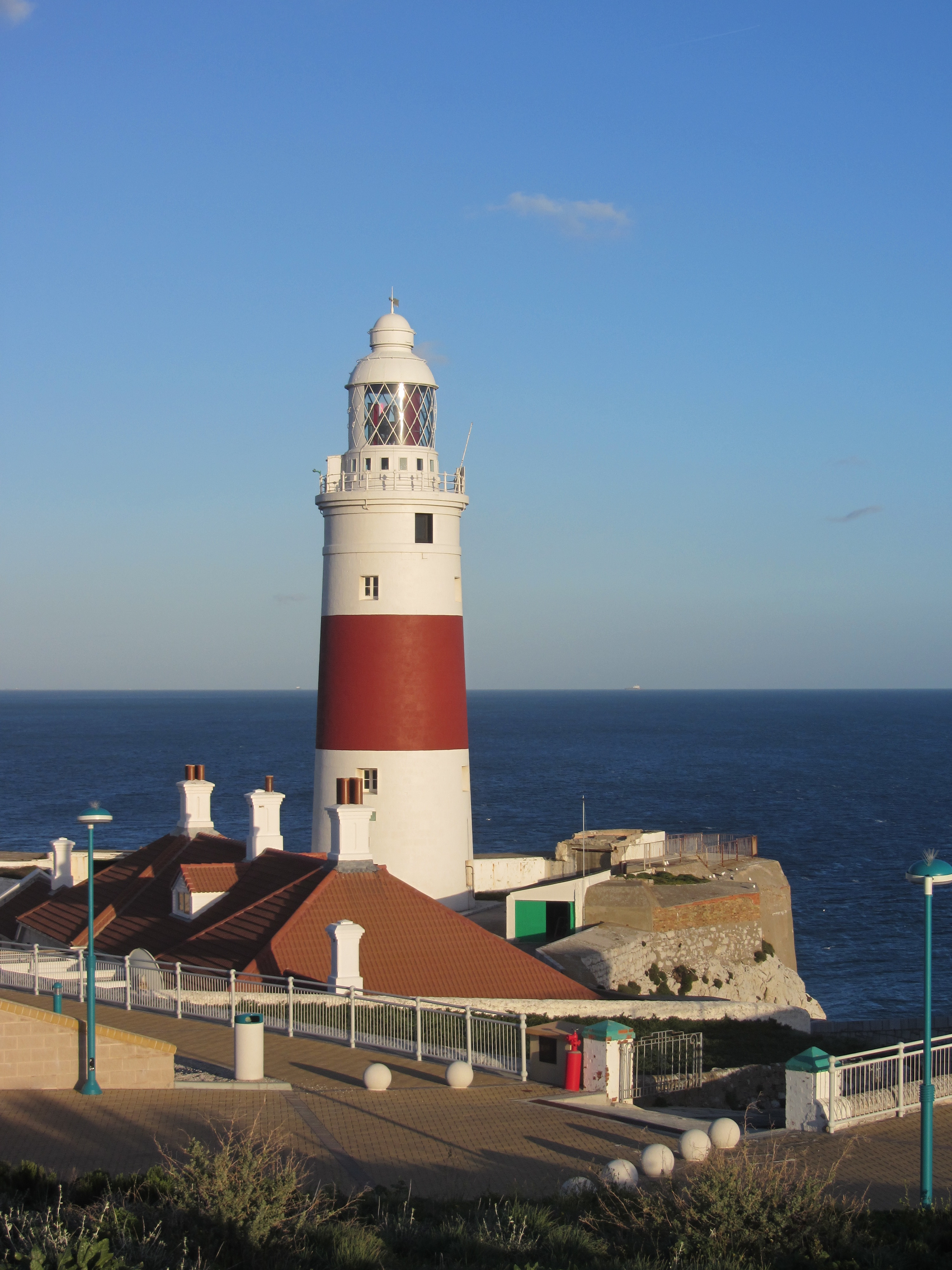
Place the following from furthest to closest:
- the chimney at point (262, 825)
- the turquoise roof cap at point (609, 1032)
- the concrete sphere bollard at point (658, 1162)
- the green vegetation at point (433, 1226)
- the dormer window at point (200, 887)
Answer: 1. the chimney at point (262, 825)
2. the dormer window at point (200, 887)
3. the turquoise roof cap at point (609, 1032)
4. the concrete sphere bollard at point (658, 1162)
5. the green vegetation at point (433, 1226)

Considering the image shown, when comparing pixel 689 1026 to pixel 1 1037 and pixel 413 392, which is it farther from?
pixel 413 392

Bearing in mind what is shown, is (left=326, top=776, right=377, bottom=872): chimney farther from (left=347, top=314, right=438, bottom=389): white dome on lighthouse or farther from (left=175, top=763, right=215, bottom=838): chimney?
(left=347, top=314, right=438, bottom=389): white dome on lighthouse

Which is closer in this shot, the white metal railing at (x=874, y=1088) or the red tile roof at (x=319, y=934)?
the white metal railing at (x=874, y=1088)

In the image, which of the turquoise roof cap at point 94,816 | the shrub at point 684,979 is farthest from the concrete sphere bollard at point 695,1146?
the shrub at point 684,979

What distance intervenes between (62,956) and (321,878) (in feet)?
14.6

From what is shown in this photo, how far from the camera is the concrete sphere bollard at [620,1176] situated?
37.7 ft

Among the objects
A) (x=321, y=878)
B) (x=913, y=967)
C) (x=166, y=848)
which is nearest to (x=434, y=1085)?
(x=321, y=878)

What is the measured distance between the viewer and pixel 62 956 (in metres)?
22.5

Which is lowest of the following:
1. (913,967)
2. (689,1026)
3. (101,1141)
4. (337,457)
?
(913,967)

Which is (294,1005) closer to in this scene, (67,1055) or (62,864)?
(67,1055)

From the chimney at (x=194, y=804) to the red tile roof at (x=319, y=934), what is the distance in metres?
2.46

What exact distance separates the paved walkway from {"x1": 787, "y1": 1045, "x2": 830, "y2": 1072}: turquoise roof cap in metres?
0.68

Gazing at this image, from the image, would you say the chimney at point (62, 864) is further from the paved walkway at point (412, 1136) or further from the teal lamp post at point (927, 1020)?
the teal lamp post at point (927, 1020)

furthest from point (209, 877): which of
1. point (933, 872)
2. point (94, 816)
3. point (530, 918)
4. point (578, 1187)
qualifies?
point (933, 872)
